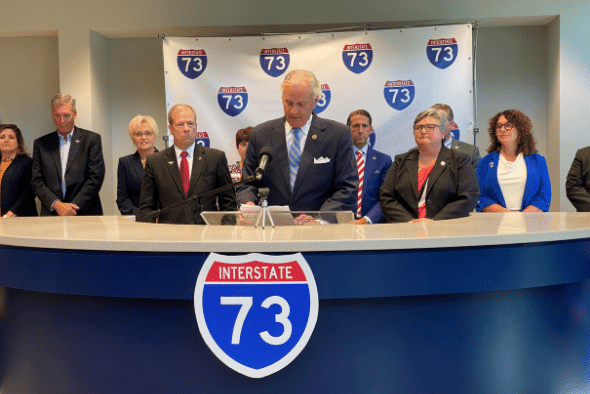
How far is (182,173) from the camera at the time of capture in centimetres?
350

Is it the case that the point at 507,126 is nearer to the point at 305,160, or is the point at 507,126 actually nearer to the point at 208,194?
the point at 305,160

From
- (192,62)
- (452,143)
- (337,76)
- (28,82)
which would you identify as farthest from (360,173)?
(28,82)

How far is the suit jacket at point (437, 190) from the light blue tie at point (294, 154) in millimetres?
586

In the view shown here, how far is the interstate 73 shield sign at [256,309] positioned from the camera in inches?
75.7

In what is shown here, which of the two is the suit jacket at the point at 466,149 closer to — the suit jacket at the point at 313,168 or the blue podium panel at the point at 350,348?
the suit jacket at the point at 313,168

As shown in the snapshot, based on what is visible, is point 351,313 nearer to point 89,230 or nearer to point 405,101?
point 89,230

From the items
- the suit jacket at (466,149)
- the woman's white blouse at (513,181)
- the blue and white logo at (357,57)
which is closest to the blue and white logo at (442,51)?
the blue and white logo at (357,57)

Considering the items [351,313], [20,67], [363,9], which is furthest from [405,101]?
[20,67]

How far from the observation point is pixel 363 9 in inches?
212

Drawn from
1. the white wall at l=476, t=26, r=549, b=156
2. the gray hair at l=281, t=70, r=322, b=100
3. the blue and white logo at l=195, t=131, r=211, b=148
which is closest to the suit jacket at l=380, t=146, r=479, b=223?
the gray hair at l=281, t=70, r=322, b=100

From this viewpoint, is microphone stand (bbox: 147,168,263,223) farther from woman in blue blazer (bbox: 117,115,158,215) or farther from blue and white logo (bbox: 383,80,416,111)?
blue and white logo (bbox: 383,80,416,111)

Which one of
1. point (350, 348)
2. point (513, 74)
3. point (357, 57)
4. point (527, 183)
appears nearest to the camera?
point (350, 348)

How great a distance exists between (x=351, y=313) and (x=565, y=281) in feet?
2.69

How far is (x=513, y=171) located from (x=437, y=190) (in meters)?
1.13
